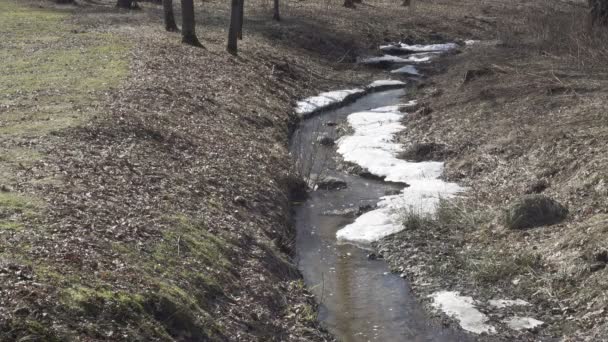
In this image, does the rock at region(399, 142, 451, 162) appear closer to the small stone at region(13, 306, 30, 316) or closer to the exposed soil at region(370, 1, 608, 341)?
the exposed soil at region(370, 1, 608, 341)

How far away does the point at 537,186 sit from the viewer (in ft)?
50.8

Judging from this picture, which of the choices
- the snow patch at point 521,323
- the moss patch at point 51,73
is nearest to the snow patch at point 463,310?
the snow patch at point 521,323

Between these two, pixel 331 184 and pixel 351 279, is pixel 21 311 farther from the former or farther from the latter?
pixel 331 184

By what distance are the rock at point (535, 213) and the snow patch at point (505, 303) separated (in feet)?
7.45

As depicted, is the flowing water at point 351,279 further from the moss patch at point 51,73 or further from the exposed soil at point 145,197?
the moss patch at point 51,73

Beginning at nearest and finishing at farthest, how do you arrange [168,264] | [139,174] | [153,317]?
[153,317], [168,264], [139,174]

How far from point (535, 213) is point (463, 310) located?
3025mm

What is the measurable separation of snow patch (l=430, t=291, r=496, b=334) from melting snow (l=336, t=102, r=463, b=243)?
3043 millimetres

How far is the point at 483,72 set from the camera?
1046 inches

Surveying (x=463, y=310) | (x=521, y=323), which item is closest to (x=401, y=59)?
(x=463, y=310)

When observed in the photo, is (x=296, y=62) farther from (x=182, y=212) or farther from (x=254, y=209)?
(x=182, y=212)

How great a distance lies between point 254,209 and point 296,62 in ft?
59.1

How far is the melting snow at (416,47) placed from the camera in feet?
129

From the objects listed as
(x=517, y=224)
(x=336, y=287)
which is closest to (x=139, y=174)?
(x=336, y=287)
